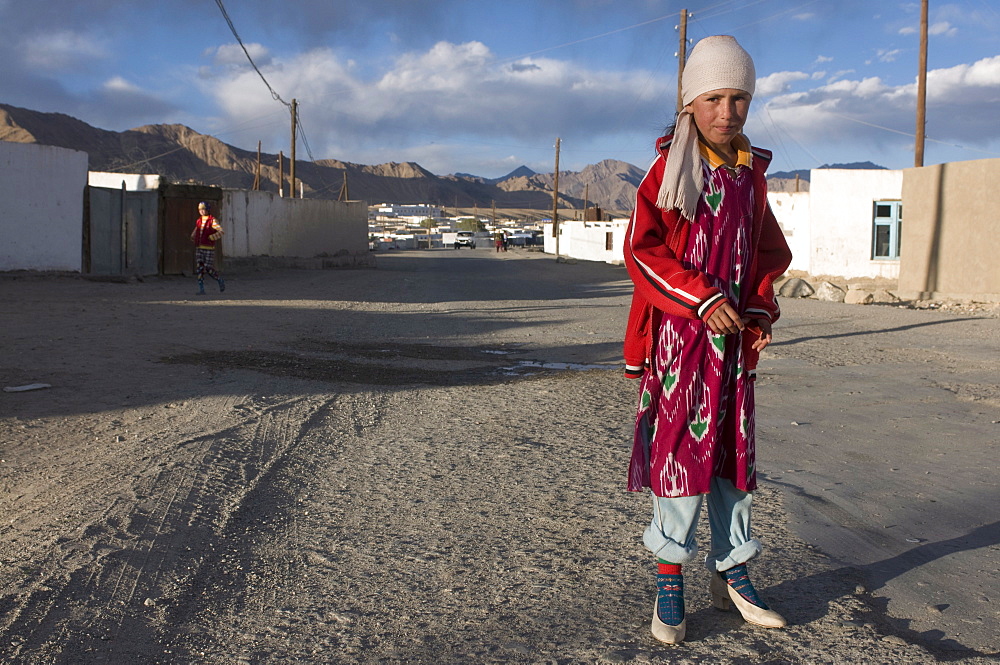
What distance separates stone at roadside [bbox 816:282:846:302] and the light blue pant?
16634 mm

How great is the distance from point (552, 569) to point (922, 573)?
54.3 inches

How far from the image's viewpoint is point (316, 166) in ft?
559

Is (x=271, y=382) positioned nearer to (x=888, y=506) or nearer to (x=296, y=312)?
(x=888, y=506)

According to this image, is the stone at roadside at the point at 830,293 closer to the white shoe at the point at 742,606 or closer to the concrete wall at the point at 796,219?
the concrete wall at the point at 796,219

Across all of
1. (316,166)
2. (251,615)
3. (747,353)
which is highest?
(316,166)

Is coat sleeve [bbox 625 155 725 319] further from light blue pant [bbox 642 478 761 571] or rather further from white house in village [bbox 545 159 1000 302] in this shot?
→ white house in village [bbox 545 159 1000 302]

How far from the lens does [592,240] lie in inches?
2093

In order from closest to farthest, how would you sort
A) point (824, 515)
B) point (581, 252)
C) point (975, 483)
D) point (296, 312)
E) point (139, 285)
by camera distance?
point (824, 515) → point (975, 483) → point (296, 312) → point (139, 285) → point (581, 252)

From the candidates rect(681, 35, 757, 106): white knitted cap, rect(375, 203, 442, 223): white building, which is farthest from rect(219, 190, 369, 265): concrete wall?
rect(375, 203, 442, 223): white building

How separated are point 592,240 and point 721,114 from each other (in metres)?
51.1

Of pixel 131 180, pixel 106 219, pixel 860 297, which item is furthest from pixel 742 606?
pixel 131 180

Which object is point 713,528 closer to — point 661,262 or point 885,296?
point 661,262

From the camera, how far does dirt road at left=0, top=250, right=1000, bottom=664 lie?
260 centimetres

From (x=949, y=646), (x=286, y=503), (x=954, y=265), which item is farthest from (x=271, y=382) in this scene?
(x=954, y=265)
